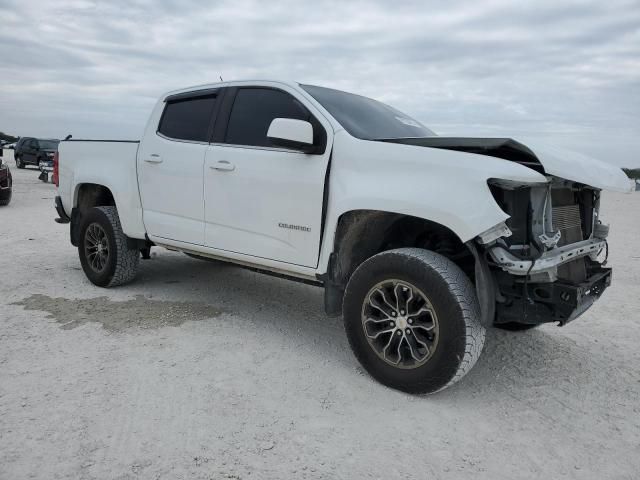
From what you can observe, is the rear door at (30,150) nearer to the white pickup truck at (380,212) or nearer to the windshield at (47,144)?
the windshield at (47,144)

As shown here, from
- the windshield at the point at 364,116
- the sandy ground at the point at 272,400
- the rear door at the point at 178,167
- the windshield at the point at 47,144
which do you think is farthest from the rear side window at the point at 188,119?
the windshield at the point at 47,144

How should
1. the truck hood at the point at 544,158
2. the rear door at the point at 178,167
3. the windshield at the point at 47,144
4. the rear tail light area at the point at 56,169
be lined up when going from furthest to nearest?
the windshield at the point at 47,144 < the rear tail light area at the point at 56,169 < the rear door at the point at 178,167 < the truck hood at the point at 544,158

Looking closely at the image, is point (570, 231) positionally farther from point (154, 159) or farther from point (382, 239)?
point (154, 159)

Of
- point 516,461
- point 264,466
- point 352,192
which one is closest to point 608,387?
A: point 516,461

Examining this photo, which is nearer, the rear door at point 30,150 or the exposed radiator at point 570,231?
the exposed radiator at point 570,231

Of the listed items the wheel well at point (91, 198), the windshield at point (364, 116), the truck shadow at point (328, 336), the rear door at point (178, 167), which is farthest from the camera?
the wheel well at point (91, 198)

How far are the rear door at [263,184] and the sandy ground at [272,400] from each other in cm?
77

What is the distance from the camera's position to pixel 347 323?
355 centimetres

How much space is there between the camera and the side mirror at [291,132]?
354 cm

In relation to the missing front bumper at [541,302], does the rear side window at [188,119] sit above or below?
above

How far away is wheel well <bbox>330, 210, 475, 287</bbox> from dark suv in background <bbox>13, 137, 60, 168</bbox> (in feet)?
87.3

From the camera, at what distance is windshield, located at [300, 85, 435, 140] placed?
388 centimetres

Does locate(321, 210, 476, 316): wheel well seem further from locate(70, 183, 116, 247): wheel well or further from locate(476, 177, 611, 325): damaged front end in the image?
locate(70, 183, 116, 247): wheel well

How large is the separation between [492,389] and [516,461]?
32.9 inches
